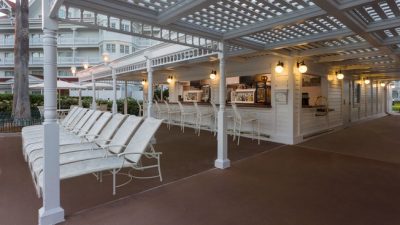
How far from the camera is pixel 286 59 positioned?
7.24 metres

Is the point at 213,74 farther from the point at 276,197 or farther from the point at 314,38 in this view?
the point at 276,197

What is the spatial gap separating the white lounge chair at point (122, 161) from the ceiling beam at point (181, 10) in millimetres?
1613

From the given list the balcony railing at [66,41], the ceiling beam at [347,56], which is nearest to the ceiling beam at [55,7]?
the ceiling beam at [347,56]

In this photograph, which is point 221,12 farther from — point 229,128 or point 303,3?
point 229,128

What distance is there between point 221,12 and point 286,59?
4.18 metres

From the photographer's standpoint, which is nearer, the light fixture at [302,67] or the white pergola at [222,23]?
the white pergola at [222,23]

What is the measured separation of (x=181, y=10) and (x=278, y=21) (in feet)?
5.17

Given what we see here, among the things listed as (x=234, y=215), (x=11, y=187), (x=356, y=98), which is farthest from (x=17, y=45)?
(x=356, y=98)

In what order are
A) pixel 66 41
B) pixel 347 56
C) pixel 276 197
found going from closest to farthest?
pixel 276 197, pixel 347 56, pixel 66 41

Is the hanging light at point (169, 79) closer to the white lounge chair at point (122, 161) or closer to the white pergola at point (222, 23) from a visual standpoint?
the white pergola at point (222, 23)

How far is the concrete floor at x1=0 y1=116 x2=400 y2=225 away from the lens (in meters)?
2.85

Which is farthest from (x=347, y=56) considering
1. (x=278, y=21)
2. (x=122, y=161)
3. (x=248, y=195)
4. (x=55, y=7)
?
(x=55, y=7)

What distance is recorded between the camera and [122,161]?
11.9 ft

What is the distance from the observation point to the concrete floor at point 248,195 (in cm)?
285
